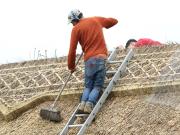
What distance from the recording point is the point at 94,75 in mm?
9031

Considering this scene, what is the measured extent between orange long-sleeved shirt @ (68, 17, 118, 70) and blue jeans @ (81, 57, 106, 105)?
0.35 ft

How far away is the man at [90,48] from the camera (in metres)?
8.98

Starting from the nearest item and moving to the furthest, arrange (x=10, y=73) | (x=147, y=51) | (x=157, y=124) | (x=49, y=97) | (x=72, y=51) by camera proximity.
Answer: (x=157, y=124), (x=72, y=51), (x=49, y=97), (x=147, y=51), (x=10, y=73)

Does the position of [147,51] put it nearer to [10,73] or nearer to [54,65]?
[54,65]

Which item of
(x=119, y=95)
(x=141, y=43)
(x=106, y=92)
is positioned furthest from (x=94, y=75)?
(x=141, y=43)

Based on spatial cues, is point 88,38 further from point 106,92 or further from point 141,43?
point 141,43

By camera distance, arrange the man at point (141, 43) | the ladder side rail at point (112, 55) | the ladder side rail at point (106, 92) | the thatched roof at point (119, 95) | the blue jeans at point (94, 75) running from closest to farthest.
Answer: the thatched roof at point (119, 95)
the ladder side rail at point (106, 92)
the blue jeans at point (94, 75)
the ladder side rail at point (112, 55)
the man at point (141, 43)

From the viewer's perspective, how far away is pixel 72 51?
9008 mm

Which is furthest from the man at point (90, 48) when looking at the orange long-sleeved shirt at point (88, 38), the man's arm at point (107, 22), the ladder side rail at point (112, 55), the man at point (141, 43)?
the man at point (141, 43)

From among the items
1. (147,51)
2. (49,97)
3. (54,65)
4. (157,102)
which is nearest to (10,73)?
(54,65)

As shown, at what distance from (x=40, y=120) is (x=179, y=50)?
8.27 feet

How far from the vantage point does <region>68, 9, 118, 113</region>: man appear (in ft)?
29.5

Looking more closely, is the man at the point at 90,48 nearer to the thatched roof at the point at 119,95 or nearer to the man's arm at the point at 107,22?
the man's arm at the point at 107,22

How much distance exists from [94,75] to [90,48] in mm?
383
